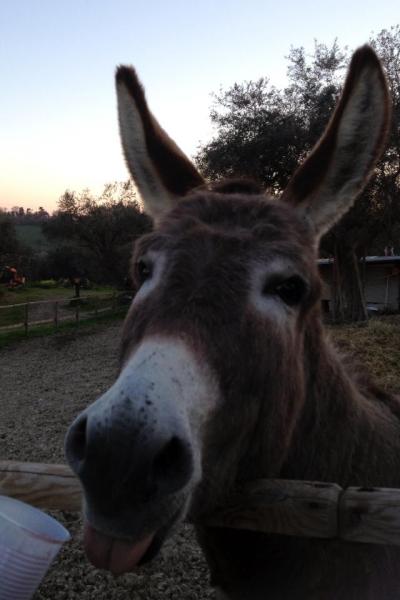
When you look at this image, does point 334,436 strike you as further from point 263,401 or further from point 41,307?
point 41,307

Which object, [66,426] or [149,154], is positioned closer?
[149,154]

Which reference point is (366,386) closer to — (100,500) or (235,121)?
(100,500)

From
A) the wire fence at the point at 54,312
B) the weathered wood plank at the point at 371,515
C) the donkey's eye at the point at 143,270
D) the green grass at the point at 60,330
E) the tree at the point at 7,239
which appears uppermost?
the tree at the point at 7,239

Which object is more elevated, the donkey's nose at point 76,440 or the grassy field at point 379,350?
the donkey's nose at point 76,440

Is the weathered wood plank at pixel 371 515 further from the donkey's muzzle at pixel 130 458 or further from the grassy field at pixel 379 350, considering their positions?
the grassy field at pixel 379 350

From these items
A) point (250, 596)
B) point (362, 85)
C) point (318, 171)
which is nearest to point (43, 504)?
point (250, 596)

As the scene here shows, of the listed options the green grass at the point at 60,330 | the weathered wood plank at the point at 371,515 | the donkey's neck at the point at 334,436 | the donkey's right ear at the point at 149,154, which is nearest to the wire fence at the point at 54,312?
the green grass at the point at 60,330

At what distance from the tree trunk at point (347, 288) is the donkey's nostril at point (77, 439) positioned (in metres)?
22.3

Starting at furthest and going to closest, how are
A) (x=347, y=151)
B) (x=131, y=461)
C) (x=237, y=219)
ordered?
(x=347, y=151) < (x=237, y=219) < (x=131, y=461)

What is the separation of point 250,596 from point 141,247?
1719 mm

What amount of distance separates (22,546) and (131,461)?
66.1 inches

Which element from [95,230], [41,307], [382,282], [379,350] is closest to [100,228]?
[95,230]

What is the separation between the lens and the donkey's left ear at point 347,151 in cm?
247

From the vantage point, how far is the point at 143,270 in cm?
232
